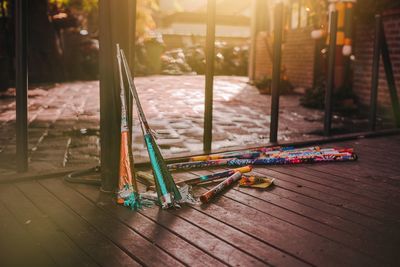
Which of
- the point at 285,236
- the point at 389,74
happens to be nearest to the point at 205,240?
the point at 285,236

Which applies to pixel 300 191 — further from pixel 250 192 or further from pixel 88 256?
pixel 88 256

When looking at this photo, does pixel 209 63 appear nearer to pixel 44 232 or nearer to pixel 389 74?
pixel 44 232

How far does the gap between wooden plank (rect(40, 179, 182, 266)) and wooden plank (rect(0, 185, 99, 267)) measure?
0.16m

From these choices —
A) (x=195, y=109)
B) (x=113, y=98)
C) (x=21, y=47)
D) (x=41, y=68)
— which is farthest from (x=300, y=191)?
(x=41, y=68)

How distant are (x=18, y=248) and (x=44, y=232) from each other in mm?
185

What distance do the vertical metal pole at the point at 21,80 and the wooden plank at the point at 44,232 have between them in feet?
1.34

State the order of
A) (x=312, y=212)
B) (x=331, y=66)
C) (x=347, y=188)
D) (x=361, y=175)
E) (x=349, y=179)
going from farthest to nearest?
(x=331, y=66) < (x=361, y=175) < (x=349, y=179) < (x=347, y=188) < (x=312, y=212)

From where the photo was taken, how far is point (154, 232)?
215 cm

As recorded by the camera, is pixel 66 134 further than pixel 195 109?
No

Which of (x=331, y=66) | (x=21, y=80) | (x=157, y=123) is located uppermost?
(x=331, y=66)

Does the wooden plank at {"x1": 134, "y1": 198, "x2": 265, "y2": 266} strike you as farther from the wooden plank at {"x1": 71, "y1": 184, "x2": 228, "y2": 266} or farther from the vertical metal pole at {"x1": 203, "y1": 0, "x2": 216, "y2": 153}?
the vertical metal pole at {"x1": 203, "y1": 0, "x2": 216, "y2": 153}

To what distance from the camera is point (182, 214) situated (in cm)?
240

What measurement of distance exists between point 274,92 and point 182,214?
6.81 feet

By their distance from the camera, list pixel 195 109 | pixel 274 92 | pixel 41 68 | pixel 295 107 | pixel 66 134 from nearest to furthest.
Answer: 1. pixel 274 92
2. pixel 66 134
3. pixel 195 109
4. pixel 295 107
5. pixel 41 68
